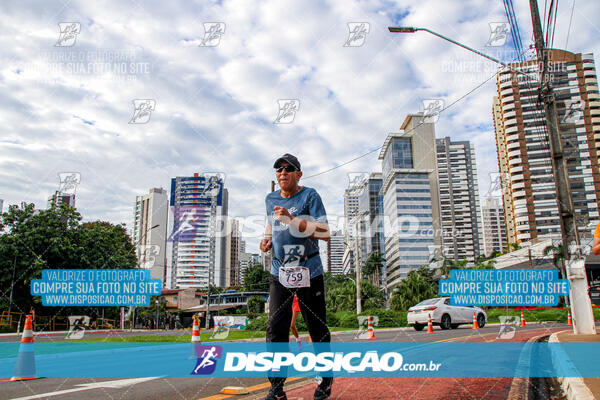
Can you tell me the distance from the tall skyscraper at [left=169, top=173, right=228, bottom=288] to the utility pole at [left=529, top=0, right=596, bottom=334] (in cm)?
14500

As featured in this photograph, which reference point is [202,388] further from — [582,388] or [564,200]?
[564,200]

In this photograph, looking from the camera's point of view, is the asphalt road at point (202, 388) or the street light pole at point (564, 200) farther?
the street light pole at point (564, 200)

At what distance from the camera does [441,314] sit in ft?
52.6

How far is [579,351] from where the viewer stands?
17.1ft

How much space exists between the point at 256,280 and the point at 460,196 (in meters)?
132

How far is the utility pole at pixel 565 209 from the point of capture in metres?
8.52

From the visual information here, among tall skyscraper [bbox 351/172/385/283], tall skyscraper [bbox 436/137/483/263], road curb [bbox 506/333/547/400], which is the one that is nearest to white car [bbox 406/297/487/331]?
road curb [bbox 506/333/547/400]

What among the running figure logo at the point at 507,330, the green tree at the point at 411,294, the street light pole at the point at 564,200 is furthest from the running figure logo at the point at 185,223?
the street light pole at the point at 564,200

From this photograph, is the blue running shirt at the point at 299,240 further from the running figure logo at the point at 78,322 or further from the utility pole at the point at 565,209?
the running figure logo at the point at 78,322

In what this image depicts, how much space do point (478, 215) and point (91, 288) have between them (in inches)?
7352

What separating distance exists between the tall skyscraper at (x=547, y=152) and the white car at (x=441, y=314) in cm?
9429

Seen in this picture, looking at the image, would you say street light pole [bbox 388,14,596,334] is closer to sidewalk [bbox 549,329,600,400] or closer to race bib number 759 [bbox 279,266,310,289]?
sidewalk [bbox 549,329,600,400]

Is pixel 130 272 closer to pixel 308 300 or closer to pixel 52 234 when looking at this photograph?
pixel 52 234

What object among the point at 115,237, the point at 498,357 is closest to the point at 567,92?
the point at 115,237
